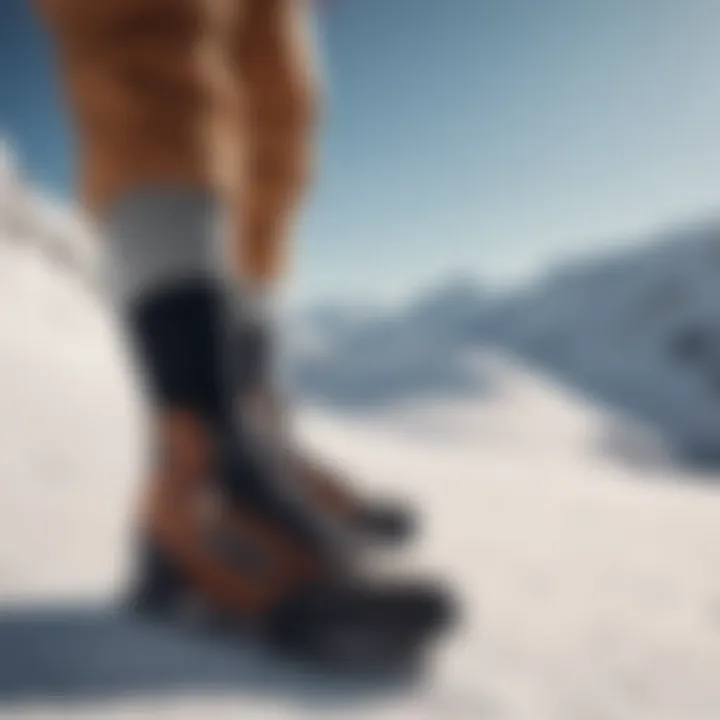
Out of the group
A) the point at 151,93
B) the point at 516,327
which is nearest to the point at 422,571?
the point at 151,93

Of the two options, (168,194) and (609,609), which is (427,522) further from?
(168,194)

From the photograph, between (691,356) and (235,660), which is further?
(691,356)

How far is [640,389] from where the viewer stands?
9.83m

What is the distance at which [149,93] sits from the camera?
2.13ft

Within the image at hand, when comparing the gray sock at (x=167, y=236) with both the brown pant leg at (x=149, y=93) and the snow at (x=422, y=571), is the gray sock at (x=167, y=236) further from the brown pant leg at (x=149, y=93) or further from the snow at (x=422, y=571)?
the snow at (x=422, y=571)

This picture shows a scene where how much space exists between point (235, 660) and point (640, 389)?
982cm

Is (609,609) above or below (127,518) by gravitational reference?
below

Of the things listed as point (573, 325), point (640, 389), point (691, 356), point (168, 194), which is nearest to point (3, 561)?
point (168, 194)

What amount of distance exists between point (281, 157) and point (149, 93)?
343 millimetres

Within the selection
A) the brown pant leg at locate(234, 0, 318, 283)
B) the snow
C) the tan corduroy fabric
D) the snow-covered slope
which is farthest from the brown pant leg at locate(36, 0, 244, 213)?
the snow-covered slope

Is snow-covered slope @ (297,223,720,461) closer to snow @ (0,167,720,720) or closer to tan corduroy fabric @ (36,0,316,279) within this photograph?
snow @ (0,167,720,720)

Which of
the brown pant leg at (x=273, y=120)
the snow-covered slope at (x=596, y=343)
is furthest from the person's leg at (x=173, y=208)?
the snow-covered slope at (x=596, y=343)

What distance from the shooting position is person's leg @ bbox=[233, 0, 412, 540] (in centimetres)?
88

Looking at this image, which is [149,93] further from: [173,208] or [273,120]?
[273,120]
